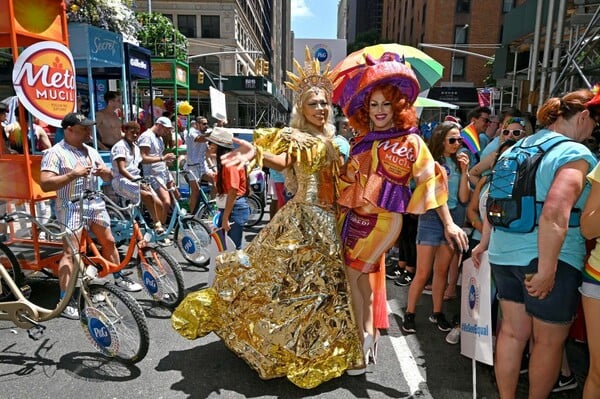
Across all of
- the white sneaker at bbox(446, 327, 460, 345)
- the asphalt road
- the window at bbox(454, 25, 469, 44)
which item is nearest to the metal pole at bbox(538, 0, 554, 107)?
the asphalt road

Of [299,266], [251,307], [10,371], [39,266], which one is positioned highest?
[299,266]

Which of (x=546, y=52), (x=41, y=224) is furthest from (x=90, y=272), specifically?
(x=546, y=52)

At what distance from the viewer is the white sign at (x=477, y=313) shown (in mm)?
2396

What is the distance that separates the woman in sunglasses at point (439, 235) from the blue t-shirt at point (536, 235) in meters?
1.16

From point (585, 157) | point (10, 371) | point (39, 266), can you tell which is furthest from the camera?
point (39, 266)

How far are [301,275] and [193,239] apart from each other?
9.01 ft

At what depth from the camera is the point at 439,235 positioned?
3.61 meters

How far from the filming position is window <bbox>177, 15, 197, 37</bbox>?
40.2 m

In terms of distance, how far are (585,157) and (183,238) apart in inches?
171

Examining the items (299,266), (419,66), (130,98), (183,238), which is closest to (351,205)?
(299,266)

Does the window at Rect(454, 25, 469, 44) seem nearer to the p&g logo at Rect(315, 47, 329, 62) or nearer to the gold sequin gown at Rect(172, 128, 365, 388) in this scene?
the p&g logo at Rect(315, 47, 329, 62)

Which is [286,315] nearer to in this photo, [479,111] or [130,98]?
[479,111]

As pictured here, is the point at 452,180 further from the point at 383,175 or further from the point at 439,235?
the point at 383,175

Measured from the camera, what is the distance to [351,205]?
2.89m
